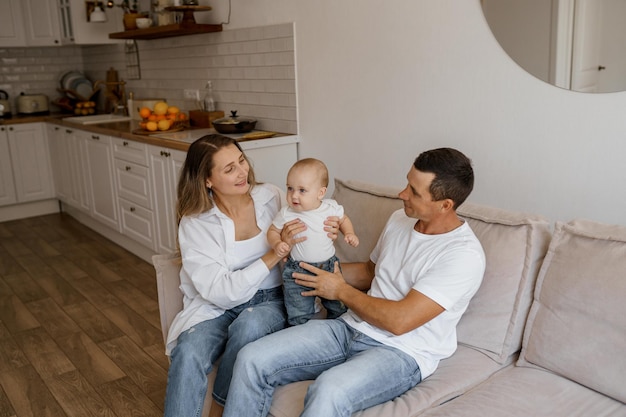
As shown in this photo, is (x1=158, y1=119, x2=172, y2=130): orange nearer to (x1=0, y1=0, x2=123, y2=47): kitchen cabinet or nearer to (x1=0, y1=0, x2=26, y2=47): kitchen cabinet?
(x1=0, y1=0, x2=123, y2=47): kitchen cabinet

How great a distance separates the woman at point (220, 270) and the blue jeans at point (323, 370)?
0.17m

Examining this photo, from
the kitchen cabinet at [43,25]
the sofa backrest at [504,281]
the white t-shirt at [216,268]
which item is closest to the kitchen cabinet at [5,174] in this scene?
the kitchen cabinet at [43,25]

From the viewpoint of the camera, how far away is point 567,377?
173 cm

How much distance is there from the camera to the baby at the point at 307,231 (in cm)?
195

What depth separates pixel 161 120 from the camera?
4262mm

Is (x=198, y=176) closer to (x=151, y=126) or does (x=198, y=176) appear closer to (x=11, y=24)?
(x=151, y=126)

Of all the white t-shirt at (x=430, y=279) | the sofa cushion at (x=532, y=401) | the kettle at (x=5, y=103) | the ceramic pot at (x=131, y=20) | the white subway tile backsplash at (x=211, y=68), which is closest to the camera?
the sofa cushion at (x=532, y=401)

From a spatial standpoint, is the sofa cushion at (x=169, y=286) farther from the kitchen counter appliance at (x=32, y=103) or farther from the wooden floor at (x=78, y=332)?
the kitchen counter appliance at (x=32, y=103)

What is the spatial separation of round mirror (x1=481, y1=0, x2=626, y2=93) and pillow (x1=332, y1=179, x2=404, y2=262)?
74cm

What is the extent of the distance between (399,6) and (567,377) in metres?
1.81

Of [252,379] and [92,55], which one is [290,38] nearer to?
[252,379]

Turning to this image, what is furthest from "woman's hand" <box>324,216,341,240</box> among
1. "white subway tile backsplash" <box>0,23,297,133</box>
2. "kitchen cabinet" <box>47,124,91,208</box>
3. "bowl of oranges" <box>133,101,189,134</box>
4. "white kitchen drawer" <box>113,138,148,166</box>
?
"kitchen cabinet" <box>47,124,91,208</box>

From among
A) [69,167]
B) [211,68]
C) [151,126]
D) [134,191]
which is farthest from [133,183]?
[69,167]

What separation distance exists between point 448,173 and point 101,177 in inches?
147
